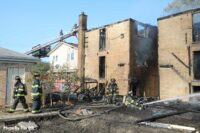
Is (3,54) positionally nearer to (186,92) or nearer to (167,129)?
(167,129)

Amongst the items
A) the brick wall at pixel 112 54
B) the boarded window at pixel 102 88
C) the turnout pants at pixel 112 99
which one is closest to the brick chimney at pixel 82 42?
the brick wall at pixel 112 54

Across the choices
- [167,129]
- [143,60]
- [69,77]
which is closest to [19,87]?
[69,77]

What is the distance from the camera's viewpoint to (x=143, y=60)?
2677 centimetres

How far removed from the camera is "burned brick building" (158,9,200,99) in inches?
846

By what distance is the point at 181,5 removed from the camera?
→ 35.5 meters

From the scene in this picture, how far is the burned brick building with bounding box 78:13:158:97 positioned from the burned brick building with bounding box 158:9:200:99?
2.80 metres

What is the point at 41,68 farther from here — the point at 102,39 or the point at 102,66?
the point at 102,39

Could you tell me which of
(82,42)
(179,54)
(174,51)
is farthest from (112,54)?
(179,54)

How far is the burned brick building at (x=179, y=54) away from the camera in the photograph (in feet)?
70.5

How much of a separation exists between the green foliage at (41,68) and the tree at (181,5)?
23193mm

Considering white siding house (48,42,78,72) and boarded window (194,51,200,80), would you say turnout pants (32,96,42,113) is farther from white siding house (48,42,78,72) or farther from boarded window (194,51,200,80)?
white siding house (48,42,78,72)

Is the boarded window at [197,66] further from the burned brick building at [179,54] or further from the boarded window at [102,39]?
the boarded window at [102,39]

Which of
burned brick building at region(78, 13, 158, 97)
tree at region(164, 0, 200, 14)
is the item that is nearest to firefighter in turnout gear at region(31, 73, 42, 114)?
burned brick building at region(78, 13, 158, 97)

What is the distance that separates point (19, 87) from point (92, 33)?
17.1 m
